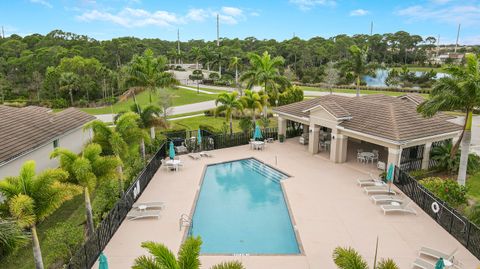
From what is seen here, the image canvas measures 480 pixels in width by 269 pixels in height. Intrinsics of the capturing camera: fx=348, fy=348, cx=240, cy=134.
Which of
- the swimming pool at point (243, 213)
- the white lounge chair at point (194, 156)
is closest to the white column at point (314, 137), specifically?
the swimming pool at point (243, 213)

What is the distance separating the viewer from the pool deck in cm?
1314

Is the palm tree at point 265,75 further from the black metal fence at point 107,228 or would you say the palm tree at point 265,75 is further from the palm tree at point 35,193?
the palm tree at point 35,193

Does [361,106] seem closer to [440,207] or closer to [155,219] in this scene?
[440,207]

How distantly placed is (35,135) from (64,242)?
11.0 m

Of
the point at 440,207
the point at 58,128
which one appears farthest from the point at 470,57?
the point at 58,128

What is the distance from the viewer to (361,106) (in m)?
25.6

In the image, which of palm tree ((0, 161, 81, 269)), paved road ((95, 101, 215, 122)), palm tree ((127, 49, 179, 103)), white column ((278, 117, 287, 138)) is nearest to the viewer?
palm tree ((0, 161, 81, 269))

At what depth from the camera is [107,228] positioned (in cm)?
1404

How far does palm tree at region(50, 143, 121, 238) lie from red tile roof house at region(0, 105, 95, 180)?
6201 millimetres

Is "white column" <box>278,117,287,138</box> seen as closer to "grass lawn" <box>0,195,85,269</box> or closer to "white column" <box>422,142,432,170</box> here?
"white column" <box>422,142,432,170</box>

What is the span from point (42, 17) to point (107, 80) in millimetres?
67176

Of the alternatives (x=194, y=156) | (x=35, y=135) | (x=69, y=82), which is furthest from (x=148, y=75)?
(x=69, y=82)

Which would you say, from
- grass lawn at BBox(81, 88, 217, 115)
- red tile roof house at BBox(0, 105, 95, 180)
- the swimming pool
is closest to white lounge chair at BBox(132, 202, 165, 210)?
the swimming pool

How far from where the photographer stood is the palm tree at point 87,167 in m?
12.4
